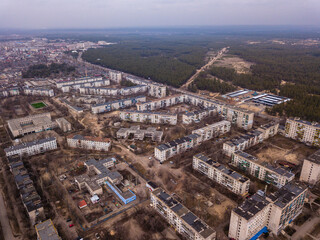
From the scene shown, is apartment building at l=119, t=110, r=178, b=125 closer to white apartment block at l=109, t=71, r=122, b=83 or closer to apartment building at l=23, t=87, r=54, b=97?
apartment building at l=23, t=87, r=54, b=97

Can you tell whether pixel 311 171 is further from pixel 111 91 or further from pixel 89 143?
pixel 111 91

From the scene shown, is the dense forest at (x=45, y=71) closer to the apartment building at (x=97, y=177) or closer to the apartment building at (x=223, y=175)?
the apartment building at (x=97, y=177)

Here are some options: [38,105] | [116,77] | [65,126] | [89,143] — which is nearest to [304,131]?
[89,143]

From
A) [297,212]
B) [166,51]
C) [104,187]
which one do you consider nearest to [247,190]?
[297,212]

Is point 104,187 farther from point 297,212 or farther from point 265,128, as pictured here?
point 265,128

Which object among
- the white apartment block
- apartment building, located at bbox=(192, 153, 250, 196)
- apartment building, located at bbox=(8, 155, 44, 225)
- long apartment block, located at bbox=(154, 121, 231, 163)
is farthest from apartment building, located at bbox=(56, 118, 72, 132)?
the white apartment block

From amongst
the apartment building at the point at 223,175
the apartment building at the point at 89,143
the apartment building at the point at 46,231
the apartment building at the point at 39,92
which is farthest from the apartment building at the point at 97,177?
the apartment building at the point at 39,92
